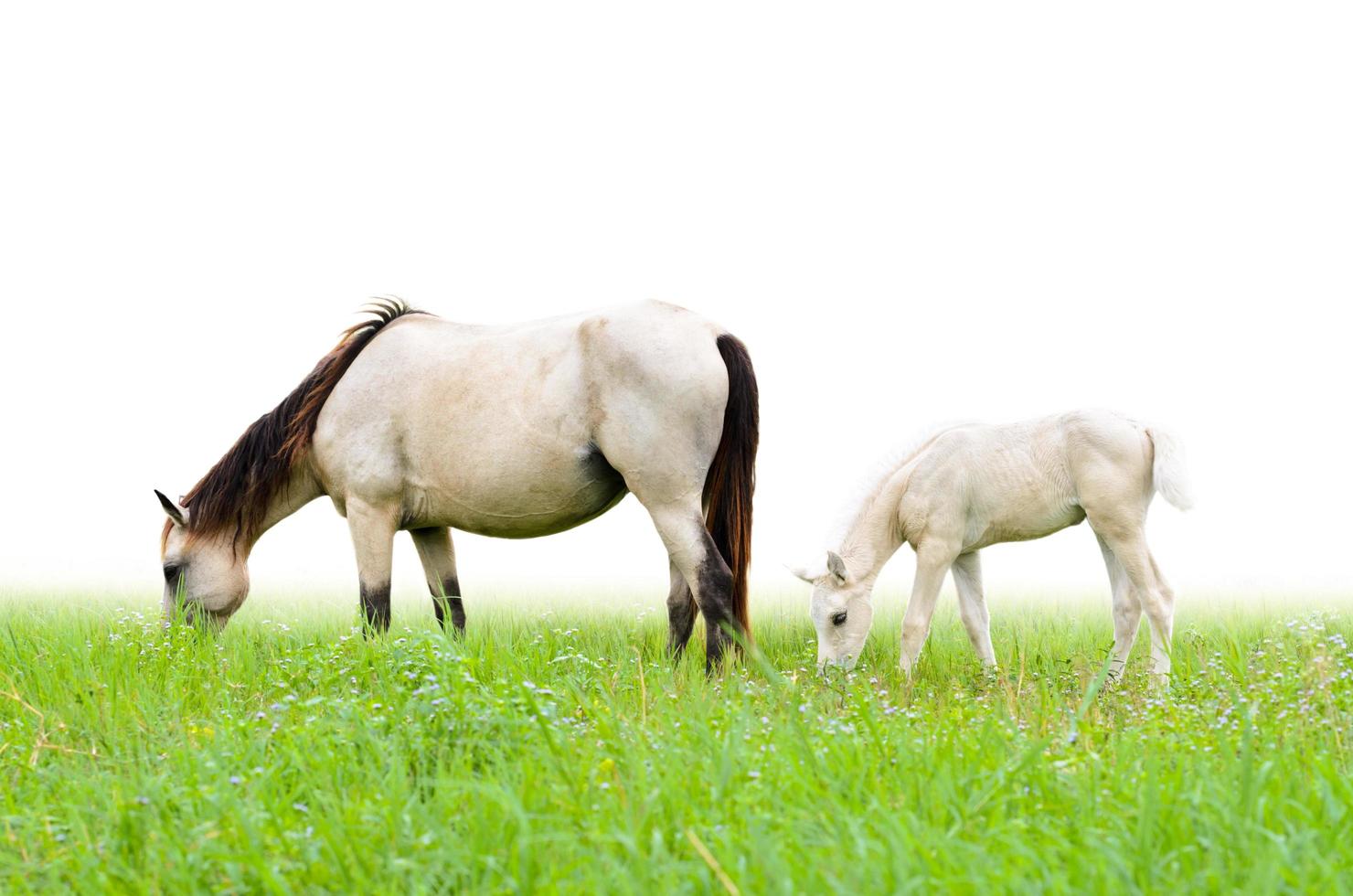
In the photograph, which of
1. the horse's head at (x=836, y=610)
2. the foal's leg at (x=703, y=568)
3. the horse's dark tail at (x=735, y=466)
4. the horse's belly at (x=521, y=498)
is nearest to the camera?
the foal's leg at (x=703, y=568)

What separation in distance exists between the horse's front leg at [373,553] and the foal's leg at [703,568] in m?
2.27

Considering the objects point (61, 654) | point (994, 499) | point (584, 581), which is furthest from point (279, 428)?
point (584, 581)

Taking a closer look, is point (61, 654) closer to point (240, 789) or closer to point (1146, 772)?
point (240, 789)

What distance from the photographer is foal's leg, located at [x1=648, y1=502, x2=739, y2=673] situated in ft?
23.5

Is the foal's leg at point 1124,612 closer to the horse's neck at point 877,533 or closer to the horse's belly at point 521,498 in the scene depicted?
the horse's neck at point 877,533

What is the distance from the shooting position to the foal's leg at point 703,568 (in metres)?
7.18

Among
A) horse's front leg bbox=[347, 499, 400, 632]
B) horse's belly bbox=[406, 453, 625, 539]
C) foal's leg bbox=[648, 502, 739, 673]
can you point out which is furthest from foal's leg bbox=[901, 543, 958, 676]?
horse's front leg bbox=[347, 499, 400, 632]

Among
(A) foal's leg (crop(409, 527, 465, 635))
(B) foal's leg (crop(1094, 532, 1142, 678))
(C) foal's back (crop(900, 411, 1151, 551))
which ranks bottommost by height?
(B) foal's leg (crop(1094, 532, 1142, 678))

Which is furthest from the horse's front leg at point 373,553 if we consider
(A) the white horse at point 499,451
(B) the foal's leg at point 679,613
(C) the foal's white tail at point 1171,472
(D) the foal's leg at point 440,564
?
(C) the foal's white tail at point 1171,472

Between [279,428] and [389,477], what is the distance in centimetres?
131

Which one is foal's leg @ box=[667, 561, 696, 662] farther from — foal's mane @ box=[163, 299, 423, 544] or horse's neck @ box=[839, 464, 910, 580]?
foal's mane @ box=[163, 299, 423, 544]

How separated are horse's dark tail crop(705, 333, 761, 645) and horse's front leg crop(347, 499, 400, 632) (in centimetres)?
257

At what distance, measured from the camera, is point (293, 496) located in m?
9.08

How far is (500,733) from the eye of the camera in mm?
4199
